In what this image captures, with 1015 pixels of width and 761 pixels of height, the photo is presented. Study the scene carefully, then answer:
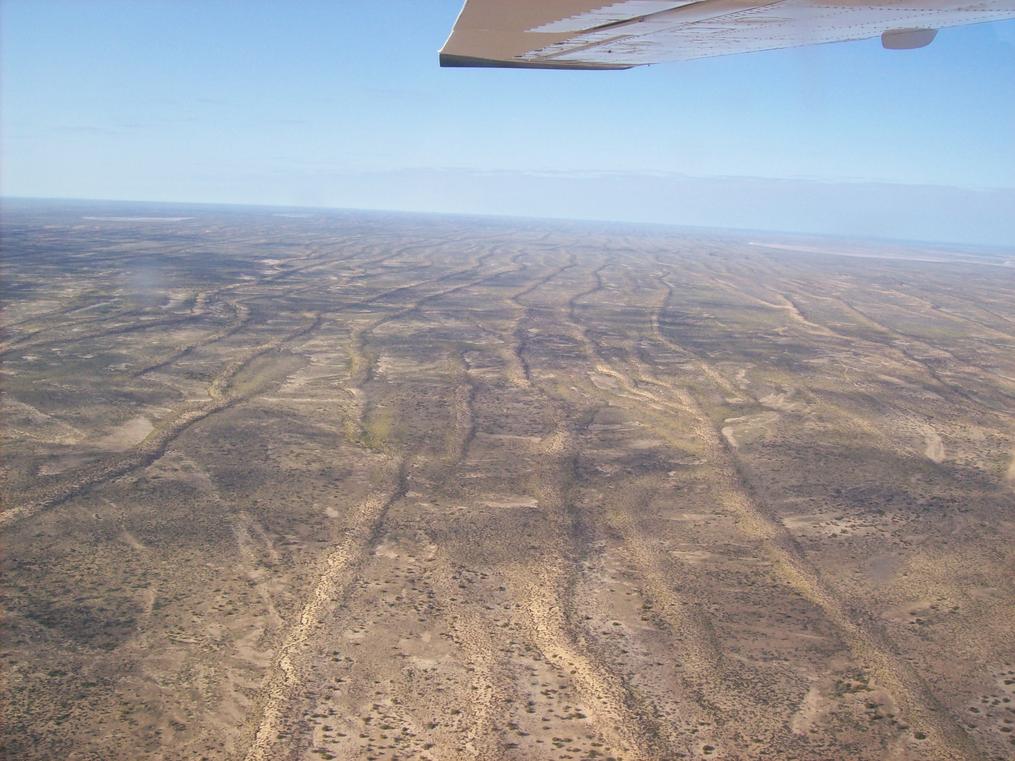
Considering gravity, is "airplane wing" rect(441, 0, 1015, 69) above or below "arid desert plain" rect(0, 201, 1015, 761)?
above

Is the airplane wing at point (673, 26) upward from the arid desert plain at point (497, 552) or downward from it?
upward

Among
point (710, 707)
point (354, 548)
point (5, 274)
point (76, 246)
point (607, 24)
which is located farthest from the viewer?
point (76, 246)

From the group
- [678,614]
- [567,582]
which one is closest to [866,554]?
[678,614]

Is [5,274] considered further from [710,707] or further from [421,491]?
[710,707]

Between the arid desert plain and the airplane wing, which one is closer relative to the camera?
the airplane wing

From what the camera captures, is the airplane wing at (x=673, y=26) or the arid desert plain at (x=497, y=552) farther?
the arid desert plain at (x=497, y=552)
